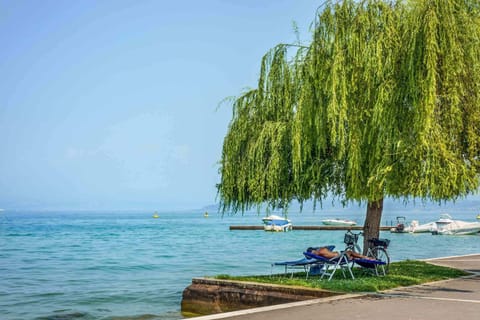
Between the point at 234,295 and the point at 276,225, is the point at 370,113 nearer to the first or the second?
the point at 234,295

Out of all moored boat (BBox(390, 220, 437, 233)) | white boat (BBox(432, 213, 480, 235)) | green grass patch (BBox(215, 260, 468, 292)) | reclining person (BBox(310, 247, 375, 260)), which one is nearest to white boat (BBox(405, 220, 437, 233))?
moored boat (BBox(390, 220, 437, 233))

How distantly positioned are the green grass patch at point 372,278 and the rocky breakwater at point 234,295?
0.54 m

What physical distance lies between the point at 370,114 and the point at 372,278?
3.62m

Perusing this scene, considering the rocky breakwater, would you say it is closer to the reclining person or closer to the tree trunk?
the reclining person

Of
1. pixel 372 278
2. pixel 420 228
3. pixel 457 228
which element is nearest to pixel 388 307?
pixel 372 278

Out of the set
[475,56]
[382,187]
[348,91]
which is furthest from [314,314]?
[475,56]

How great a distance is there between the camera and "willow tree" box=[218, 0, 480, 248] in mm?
12812

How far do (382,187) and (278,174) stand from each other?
101 inches

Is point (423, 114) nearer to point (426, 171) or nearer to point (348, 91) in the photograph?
point (426, 171)

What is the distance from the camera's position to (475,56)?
13.2 meters

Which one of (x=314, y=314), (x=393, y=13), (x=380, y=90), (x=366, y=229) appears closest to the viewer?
(x=314, y=314)

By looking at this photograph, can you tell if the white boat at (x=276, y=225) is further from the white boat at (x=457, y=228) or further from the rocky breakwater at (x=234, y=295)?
the rocky breakwater at (x=234, y=295)

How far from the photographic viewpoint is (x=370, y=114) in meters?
13.9

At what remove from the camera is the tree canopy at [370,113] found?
12.8 meters
